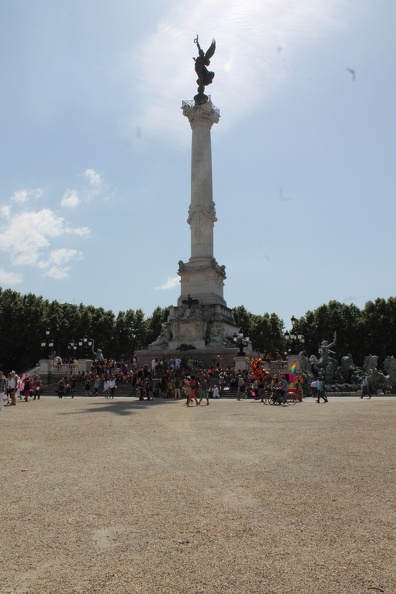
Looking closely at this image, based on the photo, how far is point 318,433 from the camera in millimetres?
14375

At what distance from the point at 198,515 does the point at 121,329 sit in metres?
72.9

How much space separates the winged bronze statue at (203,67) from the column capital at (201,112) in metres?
2.50

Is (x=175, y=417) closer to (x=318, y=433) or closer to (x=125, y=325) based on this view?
(x=318, y=433)

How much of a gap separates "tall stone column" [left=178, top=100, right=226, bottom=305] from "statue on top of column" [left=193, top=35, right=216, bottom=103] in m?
3.41

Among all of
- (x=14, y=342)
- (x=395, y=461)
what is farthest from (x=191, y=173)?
(x=395, y=461)

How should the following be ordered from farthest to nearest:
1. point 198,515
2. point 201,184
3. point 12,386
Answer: point 201,184
point 12,386
point 198,515

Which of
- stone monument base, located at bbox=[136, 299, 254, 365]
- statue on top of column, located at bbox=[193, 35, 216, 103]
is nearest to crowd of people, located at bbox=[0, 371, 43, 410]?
stone monument base, located at bbox=[136, 299, 254, 365]

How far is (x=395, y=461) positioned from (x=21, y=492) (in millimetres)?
6591

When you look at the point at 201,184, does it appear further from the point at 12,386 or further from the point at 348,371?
the point at 12,386

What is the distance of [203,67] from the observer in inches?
2299

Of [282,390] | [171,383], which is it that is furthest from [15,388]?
[282,390]

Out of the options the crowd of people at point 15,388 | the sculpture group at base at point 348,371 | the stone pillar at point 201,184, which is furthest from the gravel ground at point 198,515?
the stone pillar at point 201,184

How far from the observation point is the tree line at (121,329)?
6644 centimetres

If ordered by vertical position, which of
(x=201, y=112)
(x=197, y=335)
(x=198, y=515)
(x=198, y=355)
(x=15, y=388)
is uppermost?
(x=201, y=112)
